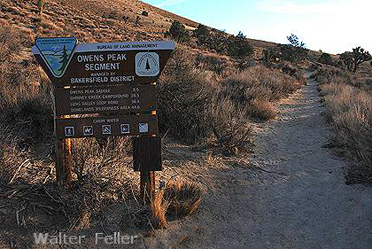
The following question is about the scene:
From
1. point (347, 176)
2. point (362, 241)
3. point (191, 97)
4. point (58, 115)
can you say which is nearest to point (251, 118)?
point (191, 97)

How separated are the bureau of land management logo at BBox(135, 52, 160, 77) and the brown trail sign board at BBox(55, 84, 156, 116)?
0.18 m

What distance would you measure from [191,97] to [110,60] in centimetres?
407

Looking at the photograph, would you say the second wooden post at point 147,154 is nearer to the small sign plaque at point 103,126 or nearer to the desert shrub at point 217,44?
the small sign plaque at point 103,126

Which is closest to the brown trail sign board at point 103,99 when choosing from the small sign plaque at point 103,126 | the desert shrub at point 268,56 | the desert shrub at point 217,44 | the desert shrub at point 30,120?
the small sign plaque at point 103,126

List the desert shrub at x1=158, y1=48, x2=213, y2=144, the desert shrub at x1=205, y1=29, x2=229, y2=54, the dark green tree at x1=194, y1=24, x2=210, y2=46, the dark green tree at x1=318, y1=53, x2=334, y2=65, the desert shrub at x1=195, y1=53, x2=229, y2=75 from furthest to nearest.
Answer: the dark green tree at x1=318, y1=53, x2=334, y2=65 < the dark green tree at x1=194, y1=24, x2=210, y2=46 < the desert shrub at x1=205, y1=29, x2=229, y2=54 < the desert shrub at x1=195, y1=53, x2=229, y2=75 < the desert shrub at x1=158, y1=48, x2=213, y2=144

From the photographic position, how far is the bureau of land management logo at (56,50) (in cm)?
413

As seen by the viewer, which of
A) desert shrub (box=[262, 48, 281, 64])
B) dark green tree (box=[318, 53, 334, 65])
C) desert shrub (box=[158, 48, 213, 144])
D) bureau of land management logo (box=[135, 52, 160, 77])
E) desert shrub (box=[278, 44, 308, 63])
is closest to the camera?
bureau of land management logo (box=[135, 52, 160, 77])

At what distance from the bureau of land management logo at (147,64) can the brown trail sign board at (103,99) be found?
0.58 feet

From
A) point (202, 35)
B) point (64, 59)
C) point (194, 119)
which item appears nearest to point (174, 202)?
point (64, 59)

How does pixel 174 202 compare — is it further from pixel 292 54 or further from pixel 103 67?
pixel 292 54

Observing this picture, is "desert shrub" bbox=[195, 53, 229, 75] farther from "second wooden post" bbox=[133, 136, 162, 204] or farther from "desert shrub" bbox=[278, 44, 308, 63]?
"desert shrub" bbox=[278, 44, 308, 63]

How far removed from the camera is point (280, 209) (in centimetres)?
512

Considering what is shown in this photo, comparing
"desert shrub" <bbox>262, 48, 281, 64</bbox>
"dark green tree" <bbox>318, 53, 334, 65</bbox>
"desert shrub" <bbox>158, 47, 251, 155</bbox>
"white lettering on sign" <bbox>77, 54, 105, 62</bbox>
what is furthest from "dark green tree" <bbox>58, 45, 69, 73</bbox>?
"dark green tree" <bbox>318, 53, 334, 65</bbox>

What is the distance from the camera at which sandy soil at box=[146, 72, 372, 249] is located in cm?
424
